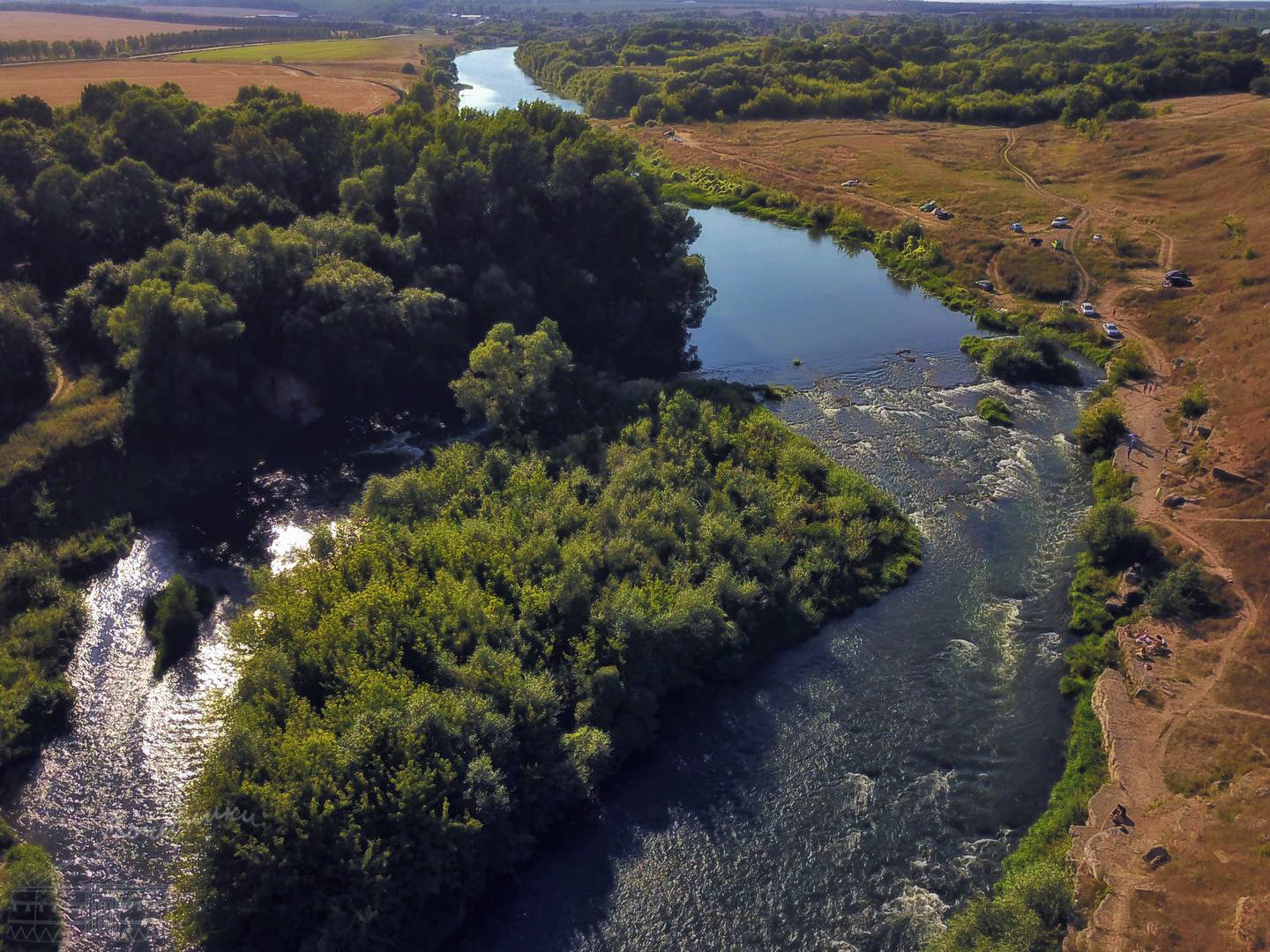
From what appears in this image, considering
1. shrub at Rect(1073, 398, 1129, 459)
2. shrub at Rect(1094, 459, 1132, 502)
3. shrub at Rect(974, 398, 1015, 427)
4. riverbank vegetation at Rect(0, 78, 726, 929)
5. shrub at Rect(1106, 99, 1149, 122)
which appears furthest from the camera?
shrub at Rect(1106, 99, 1149, 122)

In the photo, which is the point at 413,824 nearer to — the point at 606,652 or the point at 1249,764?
the point at 606,652

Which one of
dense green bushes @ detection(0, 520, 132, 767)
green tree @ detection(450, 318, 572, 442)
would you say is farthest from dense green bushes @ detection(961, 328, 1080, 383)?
dense green bushes @ detection(0, 520, 132, 767)

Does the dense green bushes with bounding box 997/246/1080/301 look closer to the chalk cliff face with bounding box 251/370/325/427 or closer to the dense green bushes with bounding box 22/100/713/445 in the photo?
the dense green bushes with bounding box 22/100/713/445

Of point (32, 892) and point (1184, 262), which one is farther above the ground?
point (1184, 262)

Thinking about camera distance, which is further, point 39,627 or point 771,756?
point 39,627

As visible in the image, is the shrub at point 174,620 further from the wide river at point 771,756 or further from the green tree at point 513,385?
the green tree at point 513,385

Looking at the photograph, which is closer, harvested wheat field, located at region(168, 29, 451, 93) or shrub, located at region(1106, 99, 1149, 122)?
shrub, located at region(1106, 99, 1149, 122)

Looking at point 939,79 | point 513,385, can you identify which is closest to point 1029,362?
point 513,385

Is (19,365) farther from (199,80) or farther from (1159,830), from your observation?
(199,80)
